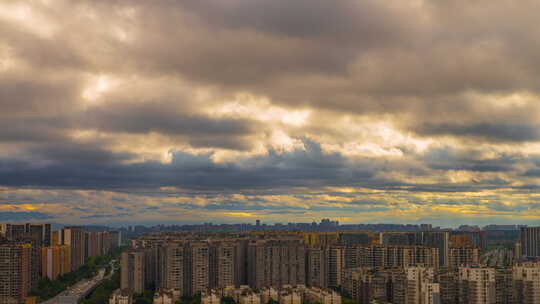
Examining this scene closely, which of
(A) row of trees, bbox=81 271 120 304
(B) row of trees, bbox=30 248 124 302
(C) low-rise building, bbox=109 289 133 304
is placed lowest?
(B) row of trees, bbox=30 248 124 302

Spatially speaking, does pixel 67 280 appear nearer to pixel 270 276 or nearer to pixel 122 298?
pixel 270 276

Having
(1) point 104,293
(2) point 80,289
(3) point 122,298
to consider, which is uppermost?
(3) point 122,298

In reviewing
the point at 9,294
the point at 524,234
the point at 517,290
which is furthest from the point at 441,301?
the point at 524,234

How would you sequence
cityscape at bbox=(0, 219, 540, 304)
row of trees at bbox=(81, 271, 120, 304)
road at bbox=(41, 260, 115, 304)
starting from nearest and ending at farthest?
cityscape at bbox=(0, 219, 540, 304) → row of trees at bbox=(81, 271, 120, 304) → road at bbox=(41, 260, 115, 304)

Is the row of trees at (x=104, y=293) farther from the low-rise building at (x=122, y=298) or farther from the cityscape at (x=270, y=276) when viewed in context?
the low-rise building at (x=122, y=298)

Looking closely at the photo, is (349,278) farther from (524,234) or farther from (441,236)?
(524,234)

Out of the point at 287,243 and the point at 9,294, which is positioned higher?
the point at 287,243

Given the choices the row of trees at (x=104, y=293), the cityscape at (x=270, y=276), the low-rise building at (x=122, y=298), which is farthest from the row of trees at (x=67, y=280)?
the low-rise building at (x=122, y=298)

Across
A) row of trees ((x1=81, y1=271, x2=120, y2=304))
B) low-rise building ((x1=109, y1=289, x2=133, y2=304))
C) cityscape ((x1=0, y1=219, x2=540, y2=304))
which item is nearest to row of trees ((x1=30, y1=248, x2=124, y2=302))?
cityscape ((x1=0, y1=219, x2=540, y2=304))

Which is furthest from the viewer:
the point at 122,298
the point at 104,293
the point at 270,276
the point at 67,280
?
the point at 67,280

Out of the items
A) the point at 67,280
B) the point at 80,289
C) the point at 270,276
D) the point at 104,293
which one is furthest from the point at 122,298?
the point at 67,280

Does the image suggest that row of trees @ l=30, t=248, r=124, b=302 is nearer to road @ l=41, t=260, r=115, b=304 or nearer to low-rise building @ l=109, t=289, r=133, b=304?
road @ l=41, t=260, r=115, b=304
